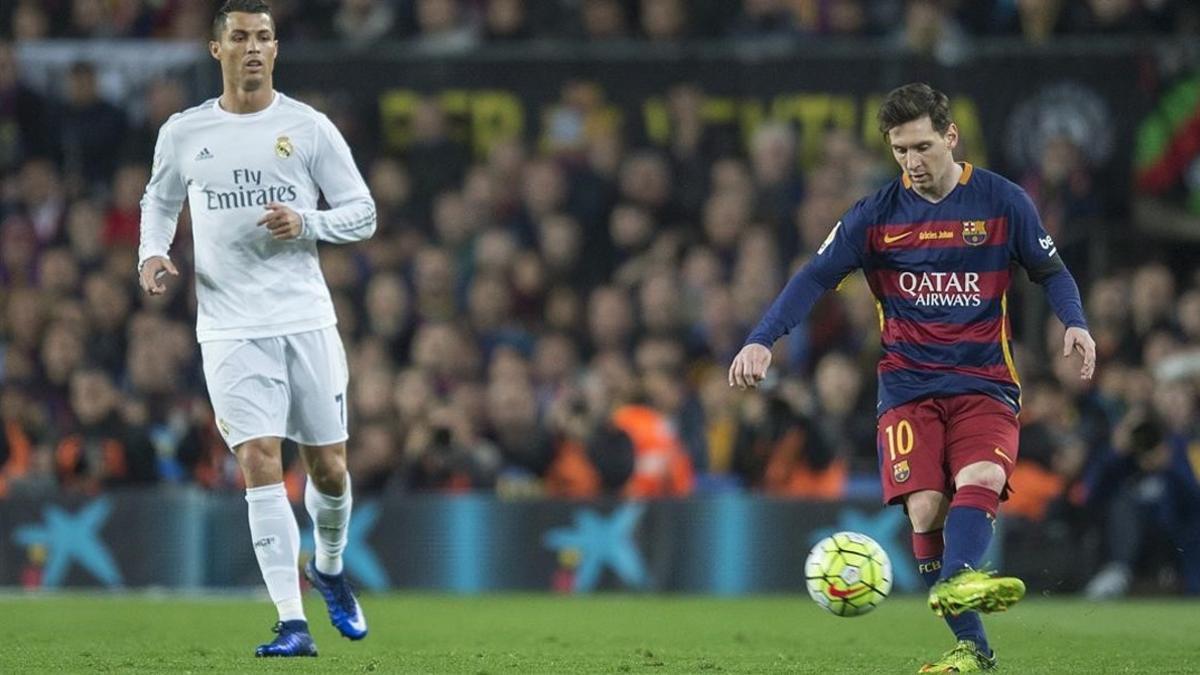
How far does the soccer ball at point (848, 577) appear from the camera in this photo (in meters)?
8.45

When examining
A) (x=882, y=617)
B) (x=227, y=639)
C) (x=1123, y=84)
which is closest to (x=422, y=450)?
(x=882, y=617)

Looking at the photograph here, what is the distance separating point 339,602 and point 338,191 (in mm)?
1862

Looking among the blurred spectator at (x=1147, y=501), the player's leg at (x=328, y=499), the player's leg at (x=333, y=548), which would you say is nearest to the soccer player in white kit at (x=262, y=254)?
the player's leg at (x=328, y=499)

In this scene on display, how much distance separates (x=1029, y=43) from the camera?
17.2m

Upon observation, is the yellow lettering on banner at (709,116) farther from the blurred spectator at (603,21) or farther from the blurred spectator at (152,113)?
the blurred spectator at (152,113)

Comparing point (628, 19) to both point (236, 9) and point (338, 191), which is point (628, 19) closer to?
point (338, 191)

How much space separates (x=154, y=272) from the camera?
909 centimetres

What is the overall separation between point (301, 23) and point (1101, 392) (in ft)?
24.1

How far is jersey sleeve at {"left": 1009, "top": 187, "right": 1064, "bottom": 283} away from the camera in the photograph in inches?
332

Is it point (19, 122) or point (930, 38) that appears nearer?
point (930, 38)

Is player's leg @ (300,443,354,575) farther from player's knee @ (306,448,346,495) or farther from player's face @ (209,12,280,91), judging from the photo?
player's face @ (209,12,280,91)

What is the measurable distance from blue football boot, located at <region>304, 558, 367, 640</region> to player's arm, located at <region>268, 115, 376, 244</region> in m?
1.55

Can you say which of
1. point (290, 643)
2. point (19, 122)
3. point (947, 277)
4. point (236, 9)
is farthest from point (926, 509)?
point (19, 122)

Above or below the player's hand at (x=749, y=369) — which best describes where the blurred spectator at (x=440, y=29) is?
above
